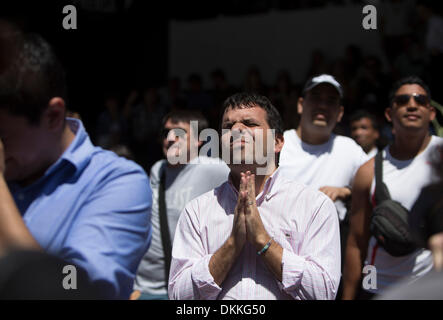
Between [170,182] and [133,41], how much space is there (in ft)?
23.7

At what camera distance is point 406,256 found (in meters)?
3.30

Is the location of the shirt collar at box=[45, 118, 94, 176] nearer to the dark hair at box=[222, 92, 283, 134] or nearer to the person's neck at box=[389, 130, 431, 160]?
the dark hair at box=[222, 92, 283, 134]

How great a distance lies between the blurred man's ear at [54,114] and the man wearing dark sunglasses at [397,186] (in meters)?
2.20

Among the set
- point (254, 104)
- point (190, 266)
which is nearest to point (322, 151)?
point (254, 104)

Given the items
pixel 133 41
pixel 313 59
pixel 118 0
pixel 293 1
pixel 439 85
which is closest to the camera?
pixel 439 85

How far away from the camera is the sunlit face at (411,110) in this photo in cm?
358

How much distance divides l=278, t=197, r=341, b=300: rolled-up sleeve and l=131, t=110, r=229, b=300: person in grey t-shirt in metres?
1.22

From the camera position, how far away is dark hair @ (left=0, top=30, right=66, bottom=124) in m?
1.62

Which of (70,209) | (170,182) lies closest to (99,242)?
(70,209)

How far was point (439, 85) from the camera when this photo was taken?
21.1ft

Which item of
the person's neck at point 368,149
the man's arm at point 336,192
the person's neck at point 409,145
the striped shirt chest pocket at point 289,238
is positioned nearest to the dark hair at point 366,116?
the person's neck at point 368,149

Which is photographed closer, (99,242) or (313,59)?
(99,242)

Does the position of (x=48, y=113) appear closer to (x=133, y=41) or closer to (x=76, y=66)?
(x=76, y=66)

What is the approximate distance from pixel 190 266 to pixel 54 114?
2.98 ft
